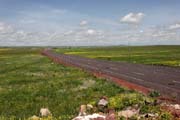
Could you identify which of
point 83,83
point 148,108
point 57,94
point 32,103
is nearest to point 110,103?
point 148,108

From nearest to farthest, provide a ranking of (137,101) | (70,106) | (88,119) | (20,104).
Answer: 1. (88,119)
2. (137,101)
3. (70,106)
4. (20,104)

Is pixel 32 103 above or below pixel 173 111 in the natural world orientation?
below

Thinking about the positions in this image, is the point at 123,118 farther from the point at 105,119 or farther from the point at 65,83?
the point at 65,83

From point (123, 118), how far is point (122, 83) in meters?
19.3

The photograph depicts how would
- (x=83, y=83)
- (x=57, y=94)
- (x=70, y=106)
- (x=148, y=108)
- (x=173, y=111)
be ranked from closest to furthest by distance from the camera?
(x=173, y=111) → (x=148, y=108) → (x=70, y=106) → (x=57, y=94) → (x=83, y=83)

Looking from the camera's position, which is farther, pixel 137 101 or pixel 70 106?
pixel 70 106

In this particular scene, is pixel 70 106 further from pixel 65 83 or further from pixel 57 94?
pixel 65 83

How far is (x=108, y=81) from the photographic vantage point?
3709 cm

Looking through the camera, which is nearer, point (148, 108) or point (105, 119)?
point (105, 119)

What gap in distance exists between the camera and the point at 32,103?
2472cm

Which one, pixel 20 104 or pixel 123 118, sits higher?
pixel 123 118

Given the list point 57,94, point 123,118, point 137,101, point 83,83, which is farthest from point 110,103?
point 83,83

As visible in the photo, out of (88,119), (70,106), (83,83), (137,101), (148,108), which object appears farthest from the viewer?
(83,83)

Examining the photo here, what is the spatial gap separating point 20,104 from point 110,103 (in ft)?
28.7
